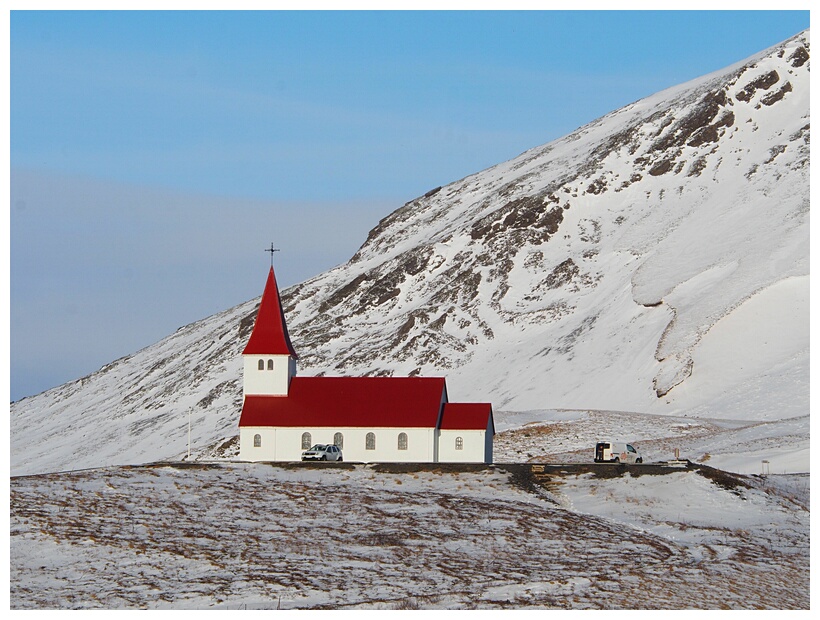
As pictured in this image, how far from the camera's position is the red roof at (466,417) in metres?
70.4

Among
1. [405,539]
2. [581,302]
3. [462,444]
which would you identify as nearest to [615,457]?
[462,444]

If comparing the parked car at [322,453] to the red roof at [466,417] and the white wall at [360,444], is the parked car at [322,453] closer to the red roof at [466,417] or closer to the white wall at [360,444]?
the white wall at [360,444]

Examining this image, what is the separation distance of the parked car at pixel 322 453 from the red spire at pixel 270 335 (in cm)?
856

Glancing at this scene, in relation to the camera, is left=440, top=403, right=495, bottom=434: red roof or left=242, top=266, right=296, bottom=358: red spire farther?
left=242, top=266, right=296, bottom=358: red spire

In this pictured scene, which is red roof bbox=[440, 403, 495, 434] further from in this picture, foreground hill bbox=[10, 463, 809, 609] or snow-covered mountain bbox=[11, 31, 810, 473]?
snow-covered mountain bbox=[11, 31, 810, 473]

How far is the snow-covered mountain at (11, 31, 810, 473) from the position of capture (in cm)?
11688

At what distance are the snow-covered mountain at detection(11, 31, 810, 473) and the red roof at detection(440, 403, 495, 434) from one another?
19650mm

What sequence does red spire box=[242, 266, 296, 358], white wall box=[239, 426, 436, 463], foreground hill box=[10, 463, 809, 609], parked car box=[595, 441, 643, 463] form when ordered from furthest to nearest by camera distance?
1. red spire box=[242, 266, 296, 358]
2. white wall box=[239, 426, 436, 463]
3. parked car box=[595, 441, 643, 463]
4. foreground hill box=[10, 463, 809, 609]

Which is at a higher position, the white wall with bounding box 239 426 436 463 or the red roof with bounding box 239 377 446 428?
the red roof with bounding box 239 377 446 428

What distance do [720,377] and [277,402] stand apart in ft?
169

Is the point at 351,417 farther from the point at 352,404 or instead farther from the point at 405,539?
the point at 405,539

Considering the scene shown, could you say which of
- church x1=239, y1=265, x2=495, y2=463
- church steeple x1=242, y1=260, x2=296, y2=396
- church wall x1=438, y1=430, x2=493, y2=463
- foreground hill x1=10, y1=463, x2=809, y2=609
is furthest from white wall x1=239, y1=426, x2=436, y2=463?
foreground hill x1=10, y1=463, x2=809, y2=609

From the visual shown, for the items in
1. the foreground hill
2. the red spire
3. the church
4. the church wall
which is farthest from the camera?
the red spire

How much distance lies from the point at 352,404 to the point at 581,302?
248 ft
